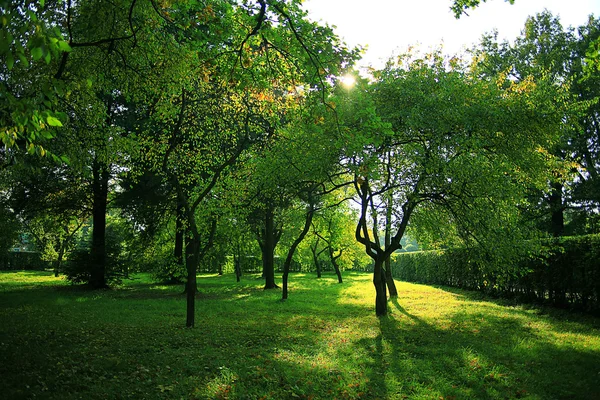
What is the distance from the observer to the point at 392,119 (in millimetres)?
10758

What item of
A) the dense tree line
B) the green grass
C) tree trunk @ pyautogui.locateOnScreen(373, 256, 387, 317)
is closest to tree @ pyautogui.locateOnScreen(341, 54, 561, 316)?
the dense tree line

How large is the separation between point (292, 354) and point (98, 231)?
664 inches

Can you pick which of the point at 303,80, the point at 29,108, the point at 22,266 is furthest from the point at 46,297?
the point at 22,266

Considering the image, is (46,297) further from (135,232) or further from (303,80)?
(303,80)

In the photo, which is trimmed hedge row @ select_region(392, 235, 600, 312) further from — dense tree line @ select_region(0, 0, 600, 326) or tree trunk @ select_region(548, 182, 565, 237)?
tree trunk @ select_region(548, 182, 565, 237)

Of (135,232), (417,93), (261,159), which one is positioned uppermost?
(417,93)

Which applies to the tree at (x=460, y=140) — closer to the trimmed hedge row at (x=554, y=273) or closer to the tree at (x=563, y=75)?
the trimmed hedge row at (x=554, y=273)

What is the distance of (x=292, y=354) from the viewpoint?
7645mm

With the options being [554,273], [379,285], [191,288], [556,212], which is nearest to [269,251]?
[379,285]

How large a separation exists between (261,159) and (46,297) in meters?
11.1

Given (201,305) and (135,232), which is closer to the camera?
(201,305)

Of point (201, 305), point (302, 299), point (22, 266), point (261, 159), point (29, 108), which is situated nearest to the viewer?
point (29, 108)

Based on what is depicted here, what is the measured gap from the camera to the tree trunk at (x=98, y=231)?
64.1 feet

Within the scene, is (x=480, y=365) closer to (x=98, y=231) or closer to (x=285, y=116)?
(x=285, y=116)
